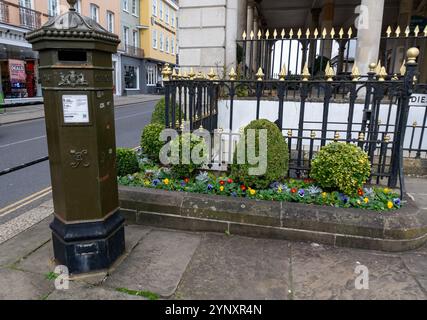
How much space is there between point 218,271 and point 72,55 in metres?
2.30

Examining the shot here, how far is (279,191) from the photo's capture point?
12.5ft

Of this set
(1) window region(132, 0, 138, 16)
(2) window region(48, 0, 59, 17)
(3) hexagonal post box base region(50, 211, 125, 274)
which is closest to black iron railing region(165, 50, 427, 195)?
(3) hexagonal post box base region(50, 211, 125, 274)

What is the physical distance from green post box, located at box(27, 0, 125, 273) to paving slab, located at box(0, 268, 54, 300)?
0.76 ft

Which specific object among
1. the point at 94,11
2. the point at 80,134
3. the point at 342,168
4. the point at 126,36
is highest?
the point at 94,11

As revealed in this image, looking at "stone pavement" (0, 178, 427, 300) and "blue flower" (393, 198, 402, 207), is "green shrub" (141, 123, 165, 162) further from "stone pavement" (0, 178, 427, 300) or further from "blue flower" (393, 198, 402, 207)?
"blue flower" (393, 198, 402, 207)

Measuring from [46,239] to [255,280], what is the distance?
234 cm

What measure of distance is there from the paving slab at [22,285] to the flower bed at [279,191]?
160 centimetres

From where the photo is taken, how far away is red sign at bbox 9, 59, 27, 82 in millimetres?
19938

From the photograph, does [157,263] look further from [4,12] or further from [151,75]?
[151,75]

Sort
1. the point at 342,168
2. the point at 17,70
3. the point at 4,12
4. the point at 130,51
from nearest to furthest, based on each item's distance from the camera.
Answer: the point at 342,168
the point at 4,12
the point at 17,70
the point at 130,51

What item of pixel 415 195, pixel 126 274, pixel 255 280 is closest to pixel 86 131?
pixel 126 274

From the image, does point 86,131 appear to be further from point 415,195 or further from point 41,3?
point 41,3

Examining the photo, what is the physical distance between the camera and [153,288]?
2725 millimetres

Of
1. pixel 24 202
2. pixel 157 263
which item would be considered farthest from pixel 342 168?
pixel 24 202
